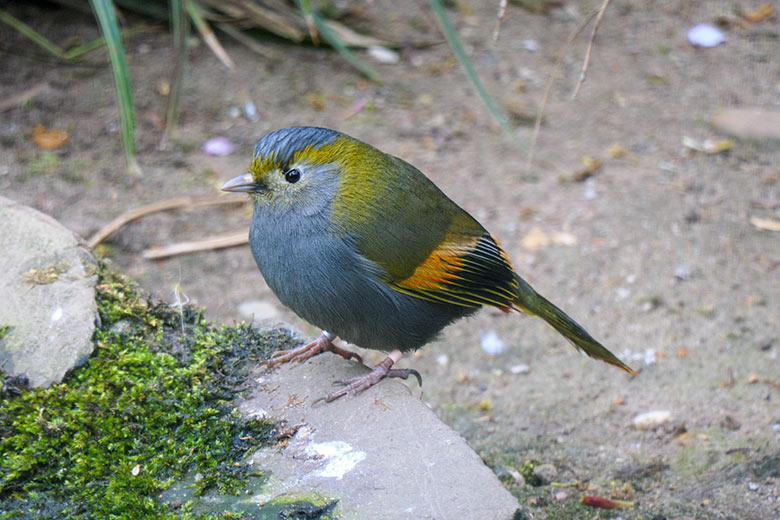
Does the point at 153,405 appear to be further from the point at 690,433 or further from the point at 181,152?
the point at 181,152

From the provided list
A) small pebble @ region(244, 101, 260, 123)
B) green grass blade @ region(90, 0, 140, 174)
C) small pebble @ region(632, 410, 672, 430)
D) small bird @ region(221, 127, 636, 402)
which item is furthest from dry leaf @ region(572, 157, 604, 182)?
green grass blade @ region(90, 0, 140, 174)

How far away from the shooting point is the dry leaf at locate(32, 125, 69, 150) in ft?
18.8

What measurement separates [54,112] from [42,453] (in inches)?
154

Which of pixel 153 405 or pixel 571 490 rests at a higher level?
pixel 153 405

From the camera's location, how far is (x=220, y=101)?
20.9 ft

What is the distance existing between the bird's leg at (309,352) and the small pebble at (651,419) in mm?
1462

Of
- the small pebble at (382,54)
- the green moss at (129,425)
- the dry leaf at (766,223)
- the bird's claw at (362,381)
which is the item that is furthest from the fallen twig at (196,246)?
the dry leaf at (766,223)

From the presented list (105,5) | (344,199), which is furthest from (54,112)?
(344,199)

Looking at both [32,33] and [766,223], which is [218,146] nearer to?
[32,33]

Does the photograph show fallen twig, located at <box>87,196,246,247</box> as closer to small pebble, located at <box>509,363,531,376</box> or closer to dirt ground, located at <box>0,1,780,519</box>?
dirt ground, located at <box>0,1,780,519</box>

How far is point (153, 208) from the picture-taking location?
549 cm

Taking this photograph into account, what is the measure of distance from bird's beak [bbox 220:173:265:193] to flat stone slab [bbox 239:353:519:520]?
693 mm

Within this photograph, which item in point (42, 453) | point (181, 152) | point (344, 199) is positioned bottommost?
point (181, 152)

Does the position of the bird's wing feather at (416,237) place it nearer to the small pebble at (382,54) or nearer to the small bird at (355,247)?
the small bird at (355,247)
